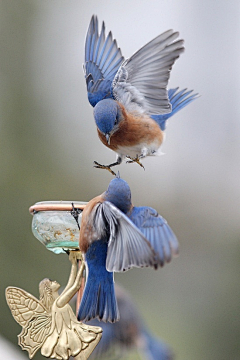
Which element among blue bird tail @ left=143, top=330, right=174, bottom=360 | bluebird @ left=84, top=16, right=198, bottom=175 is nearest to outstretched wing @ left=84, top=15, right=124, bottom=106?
bluebird @ left=84, top=16, right=198, bottom=175

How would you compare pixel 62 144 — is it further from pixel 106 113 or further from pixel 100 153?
pixel 106 113

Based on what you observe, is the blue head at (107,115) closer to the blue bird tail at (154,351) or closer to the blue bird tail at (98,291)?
the blue bird tail at (98,291)

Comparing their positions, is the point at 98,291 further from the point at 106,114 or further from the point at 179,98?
the point at 179,98

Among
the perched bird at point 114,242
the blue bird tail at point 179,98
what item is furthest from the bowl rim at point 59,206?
the blue bird tail at point 179,98

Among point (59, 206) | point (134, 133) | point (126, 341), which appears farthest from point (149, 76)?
point (126, 341)

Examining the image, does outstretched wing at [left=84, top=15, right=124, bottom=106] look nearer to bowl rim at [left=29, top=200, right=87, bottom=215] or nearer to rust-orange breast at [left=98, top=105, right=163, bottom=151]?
rust-orange breast at [left=98, top=105, right=163, bottom=151]

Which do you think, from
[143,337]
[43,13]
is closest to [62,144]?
[43,13]
